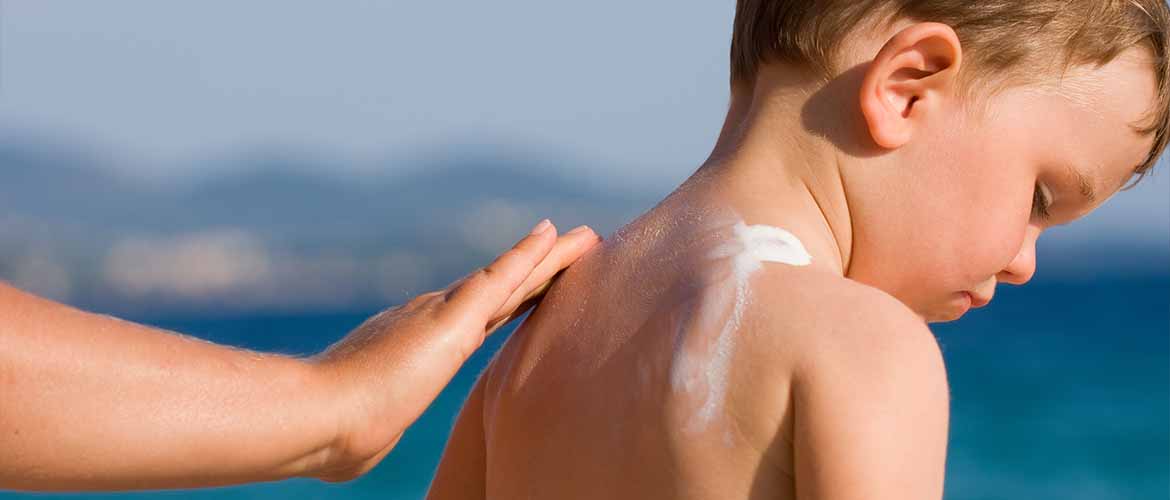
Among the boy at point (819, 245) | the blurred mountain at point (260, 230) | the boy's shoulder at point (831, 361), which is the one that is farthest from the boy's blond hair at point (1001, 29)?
the blurred mountain at point (260, 230)

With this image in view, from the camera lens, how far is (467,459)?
80.4 inches

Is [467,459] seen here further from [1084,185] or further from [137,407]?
[1084,185]

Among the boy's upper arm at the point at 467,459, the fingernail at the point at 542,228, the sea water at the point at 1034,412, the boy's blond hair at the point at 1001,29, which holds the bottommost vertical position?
the boy's upper arm at the point at 467,459

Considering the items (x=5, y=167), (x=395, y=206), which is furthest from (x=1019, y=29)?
(x=5, y=167)

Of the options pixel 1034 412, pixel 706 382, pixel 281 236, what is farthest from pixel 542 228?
pixel 281 236

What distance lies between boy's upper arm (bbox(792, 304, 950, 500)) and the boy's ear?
1.05 ft

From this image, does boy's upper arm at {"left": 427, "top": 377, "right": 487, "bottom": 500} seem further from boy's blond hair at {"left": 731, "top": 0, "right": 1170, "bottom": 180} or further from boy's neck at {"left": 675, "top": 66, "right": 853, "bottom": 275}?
boy's blond hair at {"left": 731, "top": 0, "right": 1170, "bottom": 180}

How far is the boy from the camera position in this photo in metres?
1.55

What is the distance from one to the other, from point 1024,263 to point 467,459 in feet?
2.81

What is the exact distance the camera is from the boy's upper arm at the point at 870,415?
147 cm

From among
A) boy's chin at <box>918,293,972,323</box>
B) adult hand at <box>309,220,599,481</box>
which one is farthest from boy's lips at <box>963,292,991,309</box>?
adult hand at <box>309,220,599,481</box>

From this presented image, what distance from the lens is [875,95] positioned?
68.8 inches

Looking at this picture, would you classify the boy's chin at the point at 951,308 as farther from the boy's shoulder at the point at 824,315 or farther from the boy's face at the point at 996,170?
the boy's shoulder at the point at 824,315

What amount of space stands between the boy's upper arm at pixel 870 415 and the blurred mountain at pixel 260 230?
2038 centimetres
